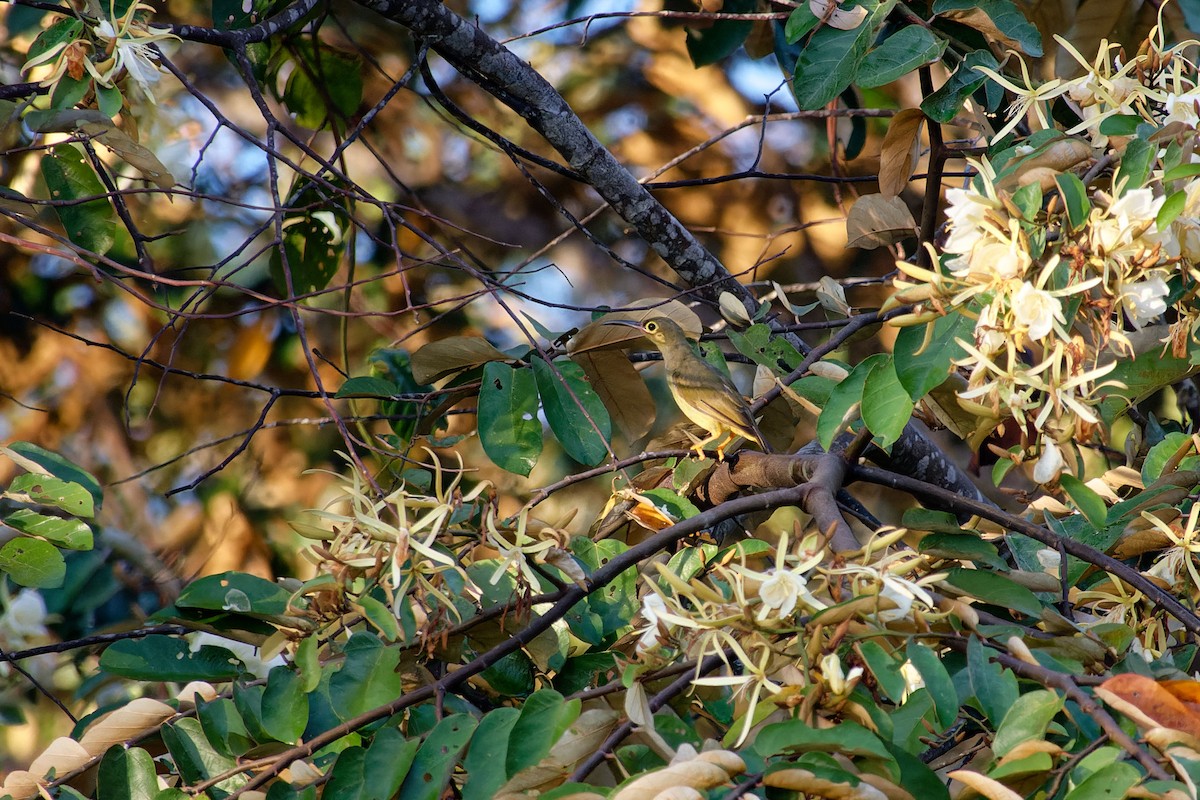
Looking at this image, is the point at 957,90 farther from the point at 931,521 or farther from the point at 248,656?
the point at 248,656

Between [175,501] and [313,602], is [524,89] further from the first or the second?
[175,501]

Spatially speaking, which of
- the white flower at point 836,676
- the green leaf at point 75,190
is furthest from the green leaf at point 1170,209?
the green leaf at point 75,190

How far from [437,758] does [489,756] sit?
0.05 metres

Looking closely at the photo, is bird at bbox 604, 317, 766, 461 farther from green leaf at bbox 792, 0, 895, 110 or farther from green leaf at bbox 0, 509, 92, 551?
green leaf at bbox 0, 509, 92, 551

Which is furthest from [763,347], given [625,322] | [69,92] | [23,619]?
[23,619]

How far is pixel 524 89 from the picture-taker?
1866 millimetres

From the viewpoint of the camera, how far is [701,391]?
197 cm

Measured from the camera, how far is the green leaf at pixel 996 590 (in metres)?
1.00

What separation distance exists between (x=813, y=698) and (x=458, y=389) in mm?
1078

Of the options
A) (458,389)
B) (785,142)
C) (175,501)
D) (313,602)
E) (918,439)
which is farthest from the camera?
(785,142)

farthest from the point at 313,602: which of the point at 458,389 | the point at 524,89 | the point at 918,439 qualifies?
the point at 918,439

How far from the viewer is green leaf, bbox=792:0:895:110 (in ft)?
5.11

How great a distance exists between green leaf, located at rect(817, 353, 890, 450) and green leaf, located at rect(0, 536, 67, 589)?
0.92 metres

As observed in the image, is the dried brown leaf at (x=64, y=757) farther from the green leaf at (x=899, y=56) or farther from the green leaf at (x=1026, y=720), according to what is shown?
the green leaf at (x=899, y=56)
